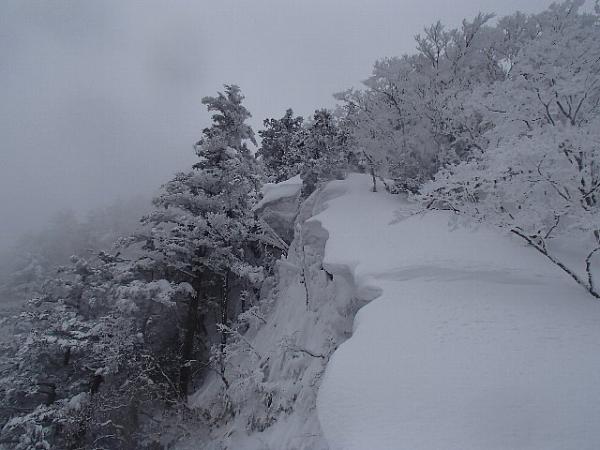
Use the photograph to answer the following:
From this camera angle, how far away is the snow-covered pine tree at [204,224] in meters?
12.5

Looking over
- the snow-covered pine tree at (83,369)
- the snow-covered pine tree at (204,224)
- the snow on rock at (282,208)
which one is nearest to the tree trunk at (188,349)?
the snow-covered pine tree at (204,224)

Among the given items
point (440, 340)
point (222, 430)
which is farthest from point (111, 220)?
point (440, 340)

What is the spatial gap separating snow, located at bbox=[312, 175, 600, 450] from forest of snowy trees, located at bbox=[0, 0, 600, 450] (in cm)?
124

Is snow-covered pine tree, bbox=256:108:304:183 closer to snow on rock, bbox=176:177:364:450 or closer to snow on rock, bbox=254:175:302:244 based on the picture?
snow on rock, bbox=254:175:302:244

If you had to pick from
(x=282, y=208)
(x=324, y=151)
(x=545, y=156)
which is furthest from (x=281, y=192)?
(x=545, y=156)

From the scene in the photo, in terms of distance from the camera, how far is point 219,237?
1288 cm

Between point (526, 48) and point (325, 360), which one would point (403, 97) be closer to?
point (526, 48)

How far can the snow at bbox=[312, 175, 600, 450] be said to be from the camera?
133 inches

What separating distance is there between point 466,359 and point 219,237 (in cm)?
1002

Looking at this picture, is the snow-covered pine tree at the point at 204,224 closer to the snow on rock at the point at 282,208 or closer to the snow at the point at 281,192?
the snow on rock at the point at 282,208

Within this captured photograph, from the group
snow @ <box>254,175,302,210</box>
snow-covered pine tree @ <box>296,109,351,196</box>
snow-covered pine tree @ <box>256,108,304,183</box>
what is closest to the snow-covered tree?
snow-covered pine tree @ <box>296,109,351,196</box>

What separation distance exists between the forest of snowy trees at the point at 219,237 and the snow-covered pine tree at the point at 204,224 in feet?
0.18

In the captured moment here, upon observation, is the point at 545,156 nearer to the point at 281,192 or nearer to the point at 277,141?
the point at 281,192

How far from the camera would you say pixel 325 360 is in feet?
23.0
